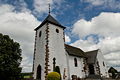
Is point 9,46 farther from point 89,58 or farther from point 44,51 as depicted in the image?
point 89,58

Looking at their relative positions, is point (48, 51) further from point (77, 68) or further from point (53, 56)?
point (77, 68)

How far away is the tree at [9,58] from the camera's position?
22.1 m

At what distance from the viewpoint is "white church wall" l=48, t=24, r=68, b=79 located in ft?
72.9

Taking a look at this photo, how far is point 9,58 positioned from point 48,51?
8.09 metres

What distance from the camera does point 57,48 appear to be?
23531mm

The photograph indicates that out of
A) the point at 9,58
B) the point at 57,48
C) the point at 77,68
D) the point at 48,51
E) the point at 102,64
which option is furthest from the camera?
the point at 102,64

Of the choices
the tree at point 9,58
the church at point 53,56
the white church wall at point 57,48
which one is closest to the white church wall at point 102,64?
the church at point 53,56

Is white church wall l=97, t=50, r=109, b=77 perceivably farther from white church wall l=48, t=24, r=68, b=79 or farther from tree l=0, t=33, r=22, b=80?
tree l=0, t=33, r=22, b=80

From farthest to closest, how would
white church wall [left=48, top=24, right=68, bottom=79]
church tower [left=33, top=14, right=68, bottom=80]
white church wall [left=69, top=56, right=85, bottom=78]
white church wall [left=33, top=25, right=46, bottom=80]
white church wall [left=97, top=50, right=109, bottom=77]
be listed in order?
1. white church wall [left=97, top=50, right=109, bottom=77]
2. white church wall [left=69, top=56, right=85, bottom=78]
3. white church wall [left=48, top=24, right=68, bottom=79]
4. white church wall [left=33, top=25, right=46, bottom=80]
5. church tower [left=33, top=14, right=68, bottom=80]

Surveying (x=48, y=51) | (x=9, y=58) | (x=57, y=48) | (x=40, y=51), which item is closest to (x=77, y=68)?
(x=57, y=48)

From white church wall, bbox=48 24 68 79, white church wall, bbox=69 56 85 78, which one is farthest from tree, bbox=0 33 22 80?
white church wall, bbox=69 56 85 78

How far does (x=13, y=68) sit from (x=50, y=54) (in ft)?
25.7

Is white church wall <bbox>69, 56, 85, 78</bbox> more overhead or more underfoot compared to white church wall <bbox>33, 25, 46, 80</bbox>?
more underfoot

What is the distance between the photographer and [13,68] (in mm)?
22797
